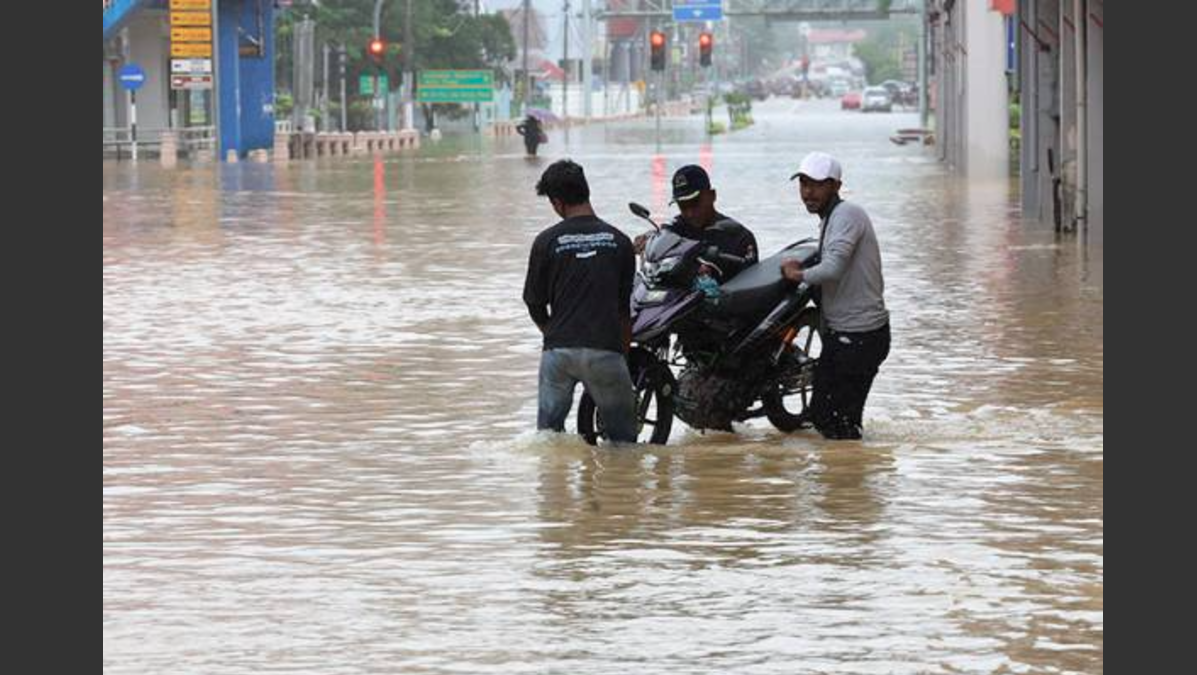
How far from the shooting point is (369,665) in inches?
314

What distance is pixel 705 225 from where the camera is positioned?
12.6 m

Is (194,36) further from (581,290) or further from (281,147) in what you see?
(581,290)

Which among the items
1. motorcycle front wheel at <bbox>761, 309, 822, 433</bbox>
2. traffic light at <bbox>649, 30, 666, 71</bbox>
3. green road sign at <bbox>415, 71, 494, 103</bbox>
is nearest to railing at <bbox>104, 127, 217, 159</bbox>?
traffic light at <bbox>649, 30, 666, 71</bbox>

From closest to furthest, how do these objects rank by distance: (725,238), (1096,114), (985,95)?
(725,238), (1096,114), (985,95)

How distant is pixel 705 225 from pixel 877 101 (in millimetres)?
131075

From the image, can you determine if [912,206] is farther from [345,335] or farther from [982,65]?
[345,335]

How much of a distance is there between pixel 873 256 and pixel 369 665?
198 inches

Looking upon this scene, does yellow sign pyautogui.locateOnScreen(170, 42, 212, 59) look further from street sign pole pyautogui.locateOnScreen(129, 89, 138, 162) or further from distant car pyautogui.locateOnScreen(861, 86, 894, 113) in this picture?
distant car pyautogui.locateOnScreen(861, 86, 894, 113)

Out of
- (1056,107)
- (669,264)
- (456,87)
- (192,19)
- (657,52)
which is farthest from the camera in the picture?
(456,87)

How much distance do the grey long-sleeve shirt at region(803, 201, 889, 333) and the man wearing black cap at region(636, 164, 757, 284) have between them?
45cm

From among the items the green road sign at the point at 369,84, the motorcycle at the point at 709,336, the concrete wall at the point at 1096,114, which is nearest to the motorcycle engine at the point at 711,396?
the motorcycle at the point at 709,336

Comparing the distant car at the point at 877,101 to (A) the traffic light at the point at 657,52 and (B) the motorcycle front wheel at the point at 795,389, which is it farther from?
(B) the motorcycle front wheel at the point at 795,389

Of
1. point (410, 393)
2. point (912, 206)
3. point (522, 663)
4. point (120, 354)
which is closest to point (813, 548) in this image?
point (522, 663)

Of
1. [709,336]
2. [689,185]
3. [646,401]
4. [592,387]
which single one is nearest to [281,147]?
[646,401]
